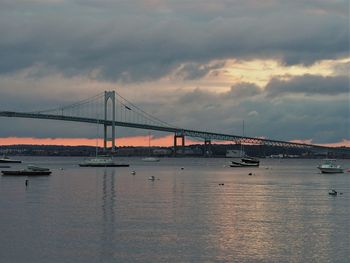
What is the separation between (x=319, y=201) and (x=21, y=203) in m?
16.3

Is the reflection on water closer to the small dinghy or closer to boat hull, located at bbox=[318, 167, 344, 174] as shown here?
the small dinghy

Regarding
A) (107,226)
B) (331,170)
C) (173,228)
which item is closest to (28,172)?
(331,170)

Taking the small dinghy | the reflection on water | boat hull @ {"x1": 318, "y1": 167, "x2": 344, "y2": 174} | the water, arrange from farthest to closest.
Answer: boat hull @ {"x1": 318, "y1": 167, "x2": 344, "y2": 174} < the small dinghy < the reflection on water < the water

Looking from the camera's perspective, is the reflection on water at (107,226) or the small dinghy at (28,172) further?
the small dinghy at (28,172)

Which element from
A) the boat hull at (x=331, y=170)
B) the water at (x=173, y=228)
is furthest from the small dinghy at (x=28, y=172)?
the boat hull at (x=331, y=170)

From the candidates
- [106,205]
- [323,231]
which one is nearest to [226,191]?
[106,205]

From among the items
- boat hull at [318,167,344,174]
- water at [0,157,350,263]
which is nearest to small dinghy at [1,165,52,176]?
water at [0,157,350,263]

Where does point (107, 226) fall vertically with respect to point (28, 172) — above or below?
below

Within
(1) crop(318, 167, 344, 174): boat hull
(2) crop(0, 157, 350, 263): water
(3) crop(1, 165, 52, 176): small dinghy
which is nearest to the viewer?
(2) crop(0, 157, 350, 263): water

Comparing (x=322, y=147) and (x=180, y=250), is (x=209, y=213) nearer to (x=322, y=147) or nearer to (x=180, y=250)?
(x=180, y=250)

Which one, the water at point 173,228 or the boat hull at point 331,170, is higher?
the boat hull at point 331,170

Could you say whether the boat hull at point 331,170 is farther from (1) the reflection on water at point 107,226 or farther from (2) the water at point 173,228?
(1) the reflection on water at point 107,226

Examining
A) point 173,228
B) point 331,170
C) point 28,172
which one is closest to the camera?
point 173,228

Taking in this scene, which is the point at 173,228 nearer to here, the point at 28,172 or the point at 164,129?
the point at 28,172
